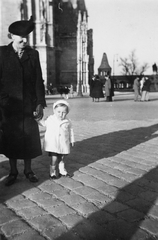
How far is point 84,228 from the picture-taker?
3170 millimetres

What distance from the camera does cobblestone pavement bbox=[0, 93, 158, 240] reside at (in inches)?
123

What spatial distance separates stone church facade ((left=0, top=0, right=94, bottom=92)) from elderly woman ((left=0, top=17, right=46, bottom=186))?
33.6 metres

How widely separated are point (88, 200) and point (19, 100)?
1.57m

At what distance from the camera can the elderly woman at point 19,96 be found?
448 centimetres

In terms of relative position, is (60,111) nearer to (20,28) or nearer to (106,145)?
(20,28)

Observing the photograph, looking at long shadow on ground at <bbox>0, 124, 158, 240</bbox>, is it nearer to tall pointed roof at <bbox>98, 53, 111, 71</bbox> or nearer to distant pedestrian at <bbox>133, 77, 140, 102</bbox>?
distant pedestrian at <bbox>133, 77, 140, 102</bbox>

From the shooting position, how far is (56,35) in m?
48.6

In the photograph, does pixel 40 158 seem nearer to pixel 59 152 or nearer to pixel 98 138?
pixel 59 152

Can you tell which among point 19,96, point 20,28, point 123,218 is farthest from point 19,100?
point 123,218

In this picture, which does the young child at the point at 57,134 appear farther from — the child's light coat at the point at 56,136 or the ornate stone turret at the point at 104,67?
the ornate stone turret at the point at 104,67

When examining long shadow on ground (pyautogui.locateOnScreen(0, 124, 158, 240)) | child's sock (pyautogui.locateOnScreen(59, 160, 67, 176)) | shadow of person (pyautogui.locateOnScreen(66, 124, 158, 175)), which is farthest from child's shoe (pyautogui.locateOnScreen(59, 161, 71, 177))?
shadow of person (pyautogui.locateOnScreen(66, 124, 158, 175))

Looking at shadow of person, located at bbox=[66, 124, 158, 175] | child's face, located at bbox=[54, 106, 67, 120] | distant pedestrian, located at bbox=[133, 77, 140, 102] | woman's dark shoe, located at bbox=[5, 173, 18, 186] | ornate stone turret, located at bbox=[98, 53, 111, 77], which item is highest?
ornate stone turret, located at bbox=[98, 53, 111, 77]

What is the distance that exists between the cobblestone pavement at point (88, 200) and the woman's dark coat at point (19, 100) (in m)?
0.54

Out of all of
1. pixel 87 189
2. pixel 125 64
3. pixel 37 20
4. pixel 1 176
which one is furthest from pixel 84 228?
pixel 125 64
